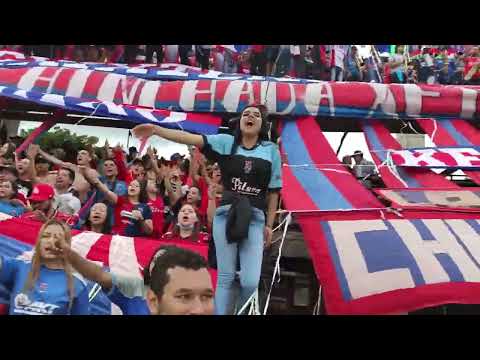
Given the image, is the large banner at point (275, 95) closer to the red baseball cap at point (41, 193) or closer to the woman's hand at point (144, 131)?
the red baseball cap at point (41, 193)

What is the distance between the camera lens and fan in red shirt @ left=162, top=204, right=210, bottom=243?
4285 millimetres

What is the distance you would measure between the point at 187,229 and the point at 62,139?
5.48 meters

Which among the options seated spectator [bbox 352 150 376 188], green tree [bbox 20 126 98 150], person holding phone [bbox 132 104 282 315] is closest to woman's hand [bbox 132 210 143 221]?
person holding phone [bbox 132 104 282 315]

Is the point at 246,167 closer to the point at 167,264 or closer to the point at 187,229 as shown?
the point at 187,229

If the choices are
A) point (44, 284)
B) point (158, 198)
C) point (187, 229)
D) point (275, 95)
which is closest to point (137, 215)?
point (158, 198)

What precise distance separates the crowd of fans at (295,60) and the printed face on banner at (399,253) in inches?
155

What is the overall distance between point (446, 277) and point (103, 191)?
254 centimetres

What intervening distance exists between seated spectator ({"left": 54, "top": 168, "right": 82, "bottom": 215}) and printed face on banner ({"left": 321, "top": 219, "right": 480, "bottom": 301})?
1.86 meters

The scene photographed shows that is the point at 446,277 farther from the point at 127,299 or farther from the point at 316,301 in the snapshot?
the point at 127,299

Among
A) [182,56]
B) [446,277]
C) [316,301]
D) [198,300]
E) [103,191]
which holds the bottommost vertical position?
[316,301]

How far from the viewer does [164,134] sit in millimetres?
3551

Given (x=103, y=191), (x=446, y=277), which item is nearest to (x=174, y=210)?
(x=103, y=191)

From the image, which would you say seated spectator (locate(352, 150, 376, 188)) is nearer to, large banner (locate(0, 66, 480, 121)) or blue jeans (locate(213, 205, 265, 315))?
large banner (locate(0, 66, 480, 121))

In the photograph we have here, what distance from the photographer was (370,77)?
8.50 meters
